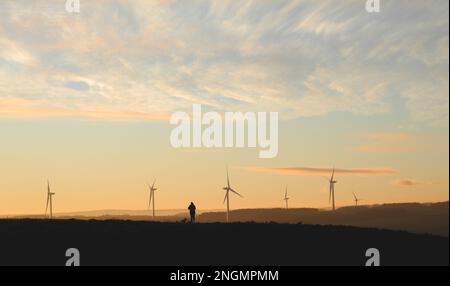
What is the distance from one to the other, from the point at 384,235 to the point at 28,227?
39.7m

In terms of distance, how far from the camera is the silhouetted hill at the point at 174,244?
192 ft

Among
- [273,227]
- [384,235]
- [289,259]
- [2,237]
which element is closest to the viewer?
[2,237]

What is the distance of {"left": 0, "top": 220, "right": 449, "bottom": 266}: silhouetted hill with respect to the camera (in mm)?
58594

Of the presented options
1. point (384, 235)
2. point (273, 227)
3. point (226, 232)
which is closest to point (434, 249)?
point (384, 235)

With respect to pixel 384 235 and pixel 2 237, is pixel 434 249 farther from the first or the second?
pixel 2 237

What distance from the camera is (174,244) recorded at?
61.8m

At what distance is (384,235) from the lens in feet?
268

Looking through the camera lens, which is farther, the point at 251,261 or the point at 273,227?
the point at 273,227
